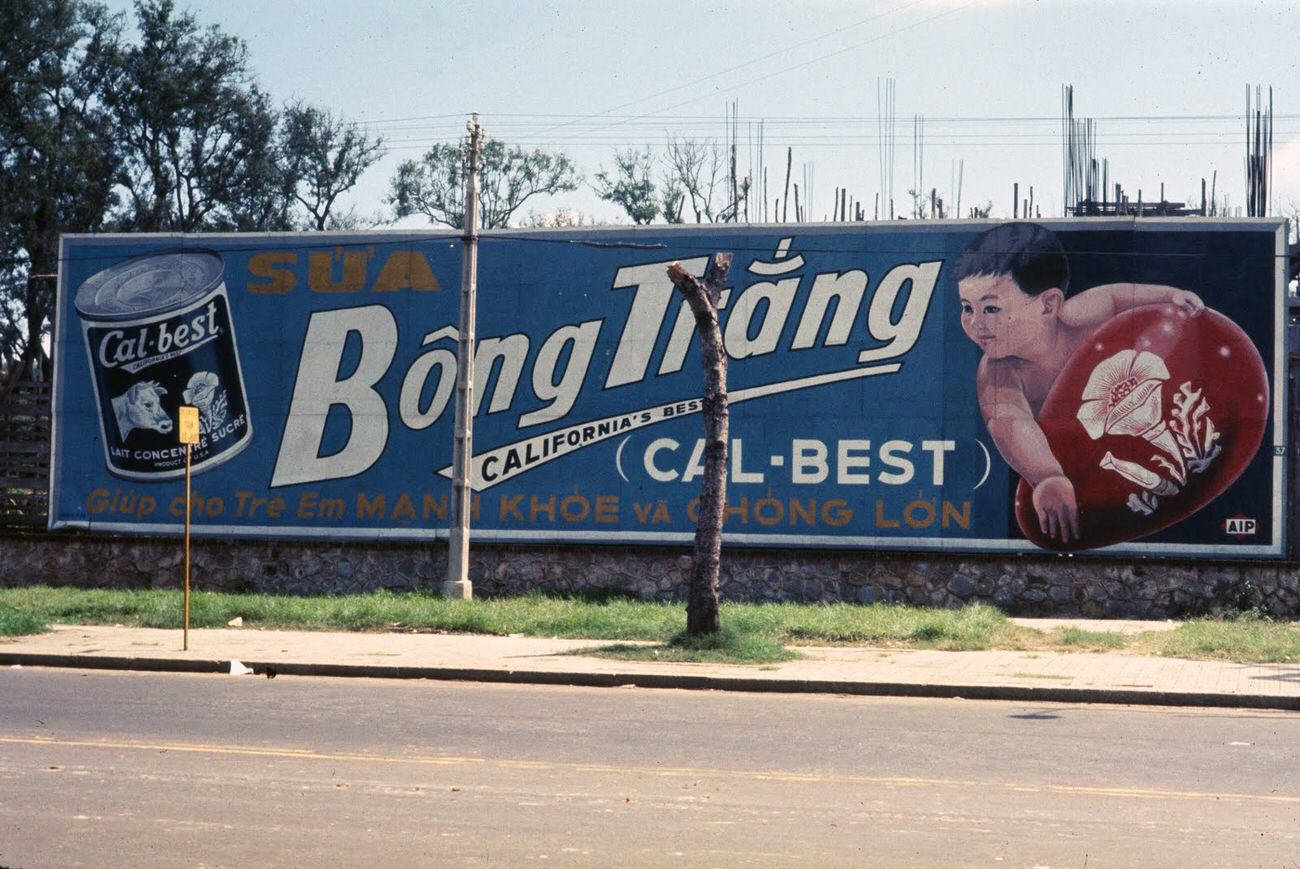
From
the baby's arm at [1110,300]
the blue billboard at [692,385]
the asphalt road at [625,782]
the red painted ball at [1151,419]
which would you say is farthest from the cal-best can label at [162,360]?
the baby's arm at [1110,300]

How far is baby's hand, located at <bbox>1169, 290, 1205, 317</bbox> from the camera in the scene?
22594 mm

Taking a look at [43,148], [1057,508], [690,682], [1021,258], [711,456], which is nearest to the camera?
[690,682]

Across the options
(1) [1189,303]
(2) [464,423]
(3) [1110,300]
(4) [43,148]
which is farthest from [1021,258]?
(4) [43,148]

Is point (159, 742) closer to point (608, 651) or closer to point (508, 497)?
point (608, 651)

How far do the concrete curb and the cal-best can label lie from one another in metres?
10.2

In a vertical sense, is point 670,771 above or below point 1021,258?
below

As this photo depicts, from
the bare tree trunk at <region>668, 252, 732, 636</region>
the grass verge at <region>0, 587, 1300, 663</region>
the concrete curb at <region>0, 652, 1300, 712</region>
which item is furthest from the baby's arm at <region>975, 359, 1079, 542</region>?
the concrete curb at <region>0, 652, 1300, 712</region>

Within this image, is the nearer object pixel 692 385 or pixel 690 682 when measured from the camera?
pixel 690 682

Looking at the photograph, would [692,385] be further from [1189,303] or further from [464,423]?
[1189,303]

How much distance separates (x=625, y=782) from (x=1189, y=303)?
55.5 feet

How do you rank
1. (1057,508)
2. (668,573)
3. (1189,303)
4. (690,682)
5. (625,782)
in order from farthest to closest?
(668,573), (1057,508), (1189,303), (690,682), (625,782)

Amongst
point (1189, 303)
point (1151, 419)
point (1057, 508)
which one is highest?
point (1189, 303)

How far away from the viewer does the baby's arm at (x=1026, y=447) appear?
74.9 ft

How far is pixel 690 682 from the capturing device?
48.4 feet
